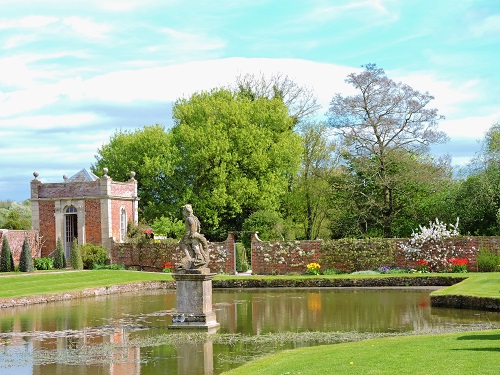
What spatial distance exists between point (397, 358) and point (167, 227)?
1353 inches

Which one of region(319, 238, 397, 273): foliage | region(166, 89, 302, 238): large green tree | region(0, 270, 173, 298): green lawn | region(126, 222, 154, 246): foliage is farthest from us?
region(166, 89, 302, 238): large green tree

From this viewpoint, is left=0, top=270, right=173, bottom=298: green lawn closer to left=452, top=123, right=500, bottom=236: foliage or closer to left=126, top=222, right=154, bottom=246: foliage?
left=126, top=222, right=154, bottom=246: foliage

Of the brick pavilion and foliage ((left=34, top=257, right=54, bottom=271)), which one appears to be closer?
foliage ((left=34, top=257, right=54, bottom=271))

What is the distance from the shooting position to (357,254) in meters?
36.8

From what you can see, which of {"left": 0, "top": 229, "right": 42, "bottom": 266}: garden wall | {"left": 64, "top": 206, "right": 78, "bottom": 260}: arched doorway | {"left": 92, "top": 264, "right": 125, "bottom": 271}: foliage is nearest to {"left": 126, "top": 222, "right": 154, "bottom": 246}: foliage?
{"left": 92, "top": 264, "right": 125, "bottom": 271}: foliage

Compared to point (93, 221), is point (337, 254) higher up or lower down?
lower down

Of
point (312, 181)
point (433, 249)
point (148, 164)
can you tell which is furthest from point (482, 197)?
point (148, 164)

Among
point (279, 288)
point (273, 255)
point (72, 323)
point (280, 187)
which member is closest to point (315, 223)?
point (280, 187)

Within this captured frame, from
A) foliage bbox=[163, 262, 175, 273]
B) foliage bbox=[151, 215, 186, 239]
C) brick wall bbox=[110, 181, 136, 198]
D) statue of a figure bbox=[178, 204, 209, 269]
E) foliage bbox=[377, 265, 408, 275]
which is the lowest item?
foliage bbox=[377, 265, 408, 275]

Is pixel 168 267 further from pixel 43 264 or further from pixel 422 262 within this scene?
pixel 422 262

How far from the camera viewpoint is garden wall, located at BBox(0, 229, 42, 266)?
128ft

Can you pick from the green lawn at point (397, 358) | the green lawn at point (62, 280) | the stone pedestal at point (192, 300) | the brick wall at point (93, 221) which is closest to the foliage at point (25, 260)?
the green lawn at point (62, 280)

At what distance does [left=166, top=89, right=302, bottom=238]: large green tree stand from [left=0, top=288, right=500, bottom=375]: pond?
20517 millimetres

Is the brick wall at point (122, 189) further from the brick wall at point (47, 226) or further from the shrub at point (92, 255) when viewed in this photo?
the brick wall at point (47, 226)
